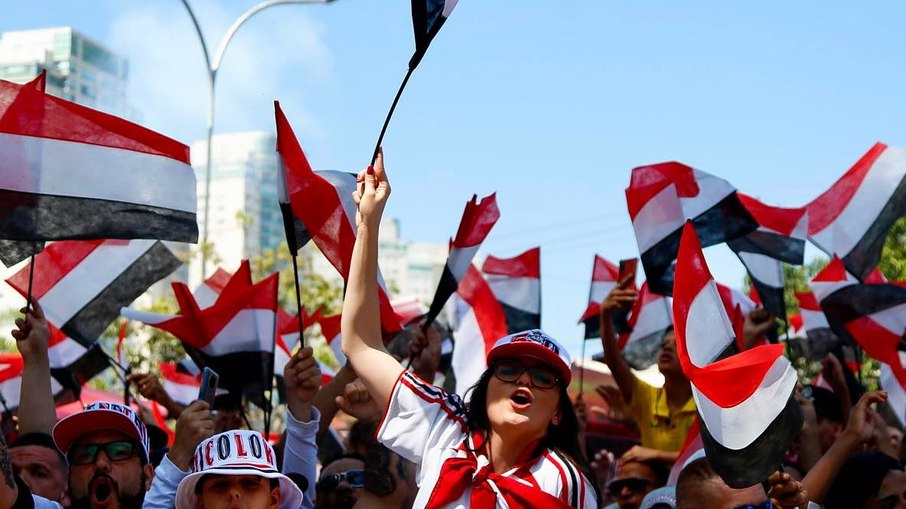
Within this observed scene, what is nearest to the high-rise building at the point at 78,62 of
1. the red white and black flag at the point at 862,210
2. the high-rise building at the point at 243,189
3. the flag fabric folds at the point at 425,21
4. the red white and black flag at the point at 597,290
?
the high-rise building at the point at 243,189

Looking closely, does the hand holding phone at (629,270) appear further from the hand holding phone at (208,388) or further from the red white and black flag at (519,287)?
the hand holding phone at (208,388)

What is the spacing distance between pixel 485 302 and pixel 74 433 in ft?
13.0

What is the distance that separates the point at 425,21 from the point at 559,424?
5.04 feet

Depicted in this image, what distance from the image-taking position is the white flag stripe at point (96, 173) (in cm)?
568

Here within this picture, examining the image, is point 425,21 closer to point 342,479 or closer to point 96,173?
point 96,173

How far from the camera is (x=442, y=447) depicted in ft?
13.6

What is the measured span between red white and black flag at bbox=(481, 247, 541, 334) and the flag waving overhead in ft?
7.41

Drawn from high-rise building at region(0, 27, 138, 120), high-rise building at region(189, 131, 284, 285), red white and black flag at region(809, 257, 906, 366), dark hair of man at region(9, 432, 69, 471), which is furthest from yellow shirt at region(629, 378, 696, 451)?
high-rise building at region(189, 131, 284, 285)

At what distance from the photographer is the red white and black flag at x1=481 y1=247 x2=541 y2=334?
9.42 meters

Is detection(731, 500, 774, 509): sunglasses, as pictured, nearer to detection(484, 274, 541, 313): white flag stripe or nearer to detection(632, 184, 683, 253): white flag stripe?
Result: detection(632, 184, 683, 253): white flag stripe

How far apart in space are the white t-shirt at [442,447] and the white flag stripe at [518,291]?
5.22 m

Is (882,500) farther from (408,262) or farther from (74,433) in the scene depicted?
(408,262)

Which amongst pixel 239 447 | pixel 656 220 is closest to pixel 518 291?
pixel 656 220

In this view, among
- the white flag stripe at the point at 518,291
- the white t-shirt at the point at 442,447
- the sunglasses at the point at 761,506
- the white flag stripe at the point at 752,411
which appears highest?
the white flag stripe at the point at 518,291
